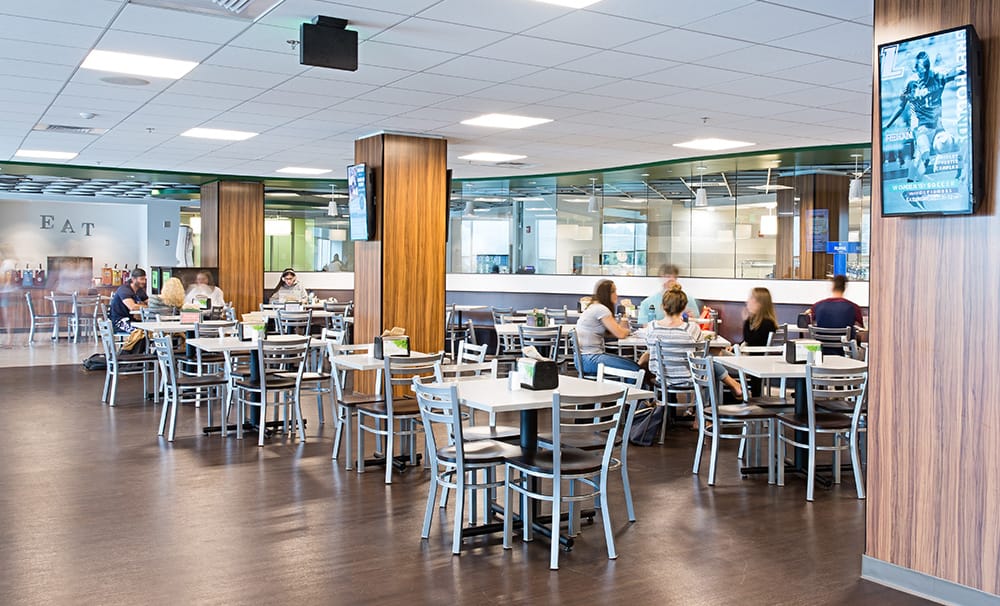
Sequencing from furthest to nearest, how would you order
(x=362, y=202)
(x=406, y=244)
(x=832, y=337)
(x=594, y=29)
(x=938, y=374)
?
1. (x=406, y=244)
2. (x=362, y=202)
3. (x=832, y=337)
4. (x=594, y=29)
5. (x=938, y=374)

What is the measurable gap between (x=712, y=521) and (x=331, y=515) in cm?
221

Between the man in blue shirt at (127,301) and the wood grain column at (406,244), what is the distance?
10.1 ft

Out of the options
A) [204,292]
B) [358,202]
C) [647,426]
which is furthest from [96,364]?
[647,426]

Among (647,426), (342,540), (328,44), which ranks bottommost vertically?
(342,540)

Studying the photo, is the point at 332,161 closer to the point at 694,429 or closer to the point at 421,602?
the point at 694,429

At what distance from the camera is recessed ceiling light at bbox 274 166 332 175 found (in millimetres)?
13102

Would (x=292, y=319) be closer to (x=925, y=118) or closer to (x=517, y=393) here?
(x=517, y=393)

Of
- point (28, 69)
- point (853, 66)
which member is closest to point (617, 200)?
point (853, 66)

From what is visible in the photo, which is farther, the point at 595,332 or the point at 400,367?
the point at 595,332

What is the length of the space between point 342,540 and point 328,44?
286 cm

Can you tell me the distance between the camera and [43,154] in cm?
1170

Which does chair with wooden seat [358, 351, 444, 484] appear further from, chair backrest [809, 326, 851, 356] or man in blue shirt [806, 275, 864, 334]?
man in blue shirt [806, 275, 864, 334]

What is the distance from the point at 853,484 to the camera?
5996 mm

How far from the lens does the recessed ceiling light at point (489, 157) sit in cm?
1125
